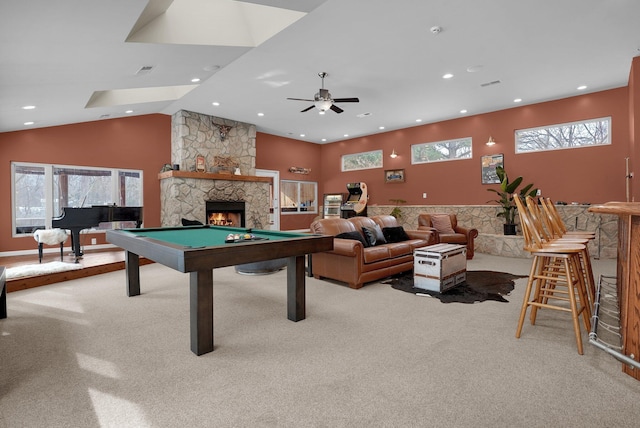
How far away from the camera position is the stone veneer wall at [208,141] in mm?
7812

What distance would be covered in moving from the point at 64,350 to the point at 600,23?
6794 millimetres

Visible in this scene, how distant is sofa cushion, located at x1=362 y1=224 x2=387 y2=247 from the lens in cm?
483

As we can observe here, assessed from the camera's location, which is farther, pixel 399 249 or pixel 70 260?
pixel 70 260

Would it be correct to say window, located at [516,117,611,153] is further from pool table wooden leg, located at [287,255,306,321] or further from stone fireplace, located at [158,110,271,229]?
pool table wooden leg, located at [287,255,306,321]

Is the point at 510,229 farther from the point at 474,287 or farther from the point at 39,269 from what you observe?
the point at 39,269

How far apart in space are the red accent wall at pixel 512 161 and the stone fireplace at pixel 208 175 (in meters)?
3.66

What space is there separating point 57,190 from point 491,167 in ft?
32.4

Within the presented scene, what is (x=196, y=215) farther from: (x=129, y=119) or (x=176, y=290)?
(x=176, y=290)

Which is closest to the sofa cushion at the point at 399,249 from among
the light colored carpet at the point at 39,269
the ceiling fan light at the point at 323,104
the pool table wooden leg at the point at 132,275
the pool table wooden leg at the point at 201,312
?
the ceiling fan light at the point at 323,104

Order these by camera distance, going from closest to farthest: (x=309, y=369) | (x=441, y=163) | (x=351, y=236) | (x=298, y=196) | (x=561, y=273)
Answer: (x=309, y=369) < (x=561, y=273) < (x=351, y=236) < (x=441, y=163) < (x=298, y=196)

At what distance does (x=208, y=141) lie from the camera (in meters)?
8.28

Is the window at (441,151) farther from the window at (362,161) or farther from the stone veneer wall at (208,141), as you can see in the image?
the stone veneer wall at (208,141)

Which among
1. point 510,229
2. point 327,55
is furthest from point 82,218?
point 510,229

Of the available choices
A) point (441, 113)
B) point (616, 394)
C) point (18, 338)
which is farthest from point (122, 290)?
point (441, 113)
